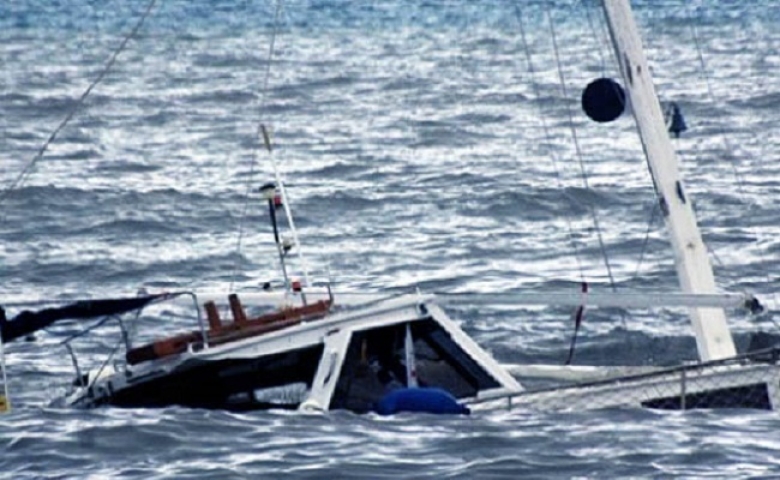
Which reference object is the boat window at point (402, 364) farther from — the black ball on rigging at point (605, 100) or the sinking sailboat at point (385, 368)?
the black ball on rigging at point (605, 100)

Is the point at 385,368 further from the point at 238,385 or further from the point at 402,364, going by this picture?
the point at 238,385

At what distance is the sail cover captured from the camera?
3097 cm

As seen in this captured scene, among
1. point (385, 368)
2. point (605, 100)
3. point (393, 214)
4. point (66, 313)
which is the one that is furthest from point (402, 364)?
point (393, 214)

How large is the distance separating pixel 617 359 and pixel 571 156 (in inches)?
916

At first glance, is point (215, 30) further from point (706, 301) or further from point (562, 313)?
point (706, 301)

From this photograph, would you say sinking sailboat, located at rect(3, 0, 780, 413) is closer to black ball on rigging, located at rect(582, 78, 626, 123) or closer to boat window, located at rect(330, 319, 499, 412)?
boat window, located at rect(330, 319, 499, 412)

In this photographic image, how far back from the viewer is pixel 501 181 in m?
54.9

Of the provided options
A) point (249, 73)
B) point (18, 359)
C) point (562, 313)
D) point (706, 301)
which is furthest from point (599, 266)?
point (249, 73)

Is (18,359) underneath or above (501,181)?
underneath

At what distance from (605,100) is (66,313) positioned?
6183 millimetres

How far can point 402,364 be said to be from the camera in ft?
101

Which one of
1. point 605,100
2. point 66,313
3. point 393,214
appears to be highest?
point 393,214

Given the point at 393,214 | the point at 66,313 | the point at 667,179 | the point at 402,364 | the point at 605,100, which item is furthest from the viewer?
the point at 393,214

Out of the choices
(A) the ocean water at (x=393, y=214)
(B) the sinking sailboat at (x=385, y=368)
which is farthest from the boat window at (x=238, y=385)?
(A) the ocean water at (x=393, y=214)
